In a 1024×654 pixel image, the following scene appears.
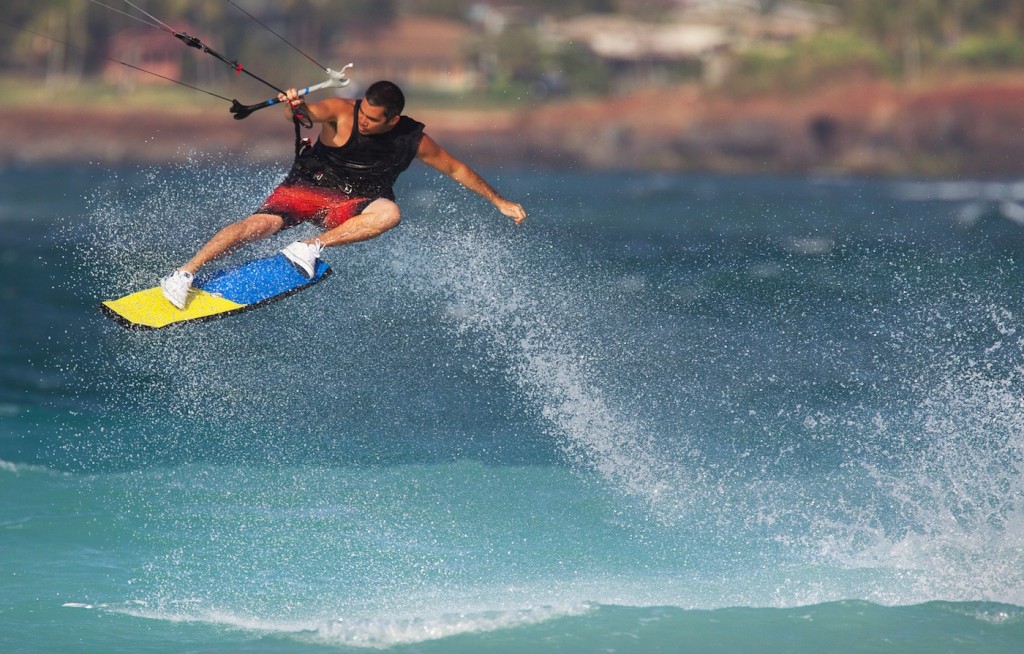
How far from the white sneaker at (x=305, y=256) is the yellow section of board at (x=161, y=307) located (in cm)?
44

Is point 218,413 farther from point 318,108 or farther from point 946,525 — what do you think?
point 946,525

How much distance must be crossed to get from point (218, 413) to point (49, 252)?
21.0 m

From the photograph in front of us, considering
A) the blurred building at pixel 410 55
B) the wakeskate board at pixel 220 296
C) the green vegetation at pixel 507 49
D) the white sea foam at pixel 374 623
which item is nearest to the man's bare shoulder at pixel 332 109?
the wakeskate board at pixel 220 296

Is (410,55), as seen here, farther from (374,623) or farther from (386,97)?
(374,623)

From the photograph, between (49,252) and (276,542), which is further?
(49,252)

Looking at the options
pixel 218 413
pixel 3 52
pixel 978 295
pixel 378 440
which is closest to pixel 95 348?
pixel 218 413

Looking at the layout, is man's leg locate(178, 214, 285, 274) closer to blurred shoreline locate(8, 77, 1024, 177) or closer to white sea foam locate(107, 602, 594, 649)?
white sea foam locate(107, 602, 594, 649)

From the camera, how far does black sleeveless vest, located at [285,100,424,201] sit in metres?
8.38

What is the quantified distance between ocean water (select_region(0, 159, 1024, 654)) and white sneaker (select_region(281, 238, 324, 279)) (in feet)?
6.23

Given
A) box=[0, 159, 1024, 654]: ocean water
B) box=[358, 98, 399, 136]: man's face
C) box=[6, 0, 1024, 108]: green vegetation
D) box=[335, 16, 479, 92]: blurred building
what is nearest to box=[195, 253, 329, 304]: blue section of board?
box=[358, 98, 399, 136]: man's face

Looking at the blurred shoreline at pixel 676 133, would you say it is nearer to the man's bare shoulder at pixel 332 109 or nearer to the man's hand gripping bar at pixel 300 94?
the man's bare shoulder at pixel 332 109

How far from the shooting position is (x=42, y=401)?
1371 cm

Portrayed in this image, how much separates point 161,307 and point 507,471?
3378 millimetres

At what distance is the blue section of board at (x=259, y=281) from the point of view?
8.41m
